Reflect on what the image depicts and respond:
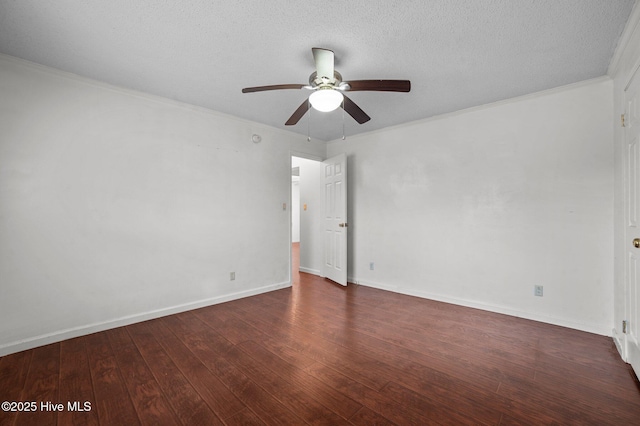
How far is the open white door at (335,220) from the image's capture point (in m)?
4.57

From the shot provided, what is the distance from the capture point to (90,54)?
2.32 meters

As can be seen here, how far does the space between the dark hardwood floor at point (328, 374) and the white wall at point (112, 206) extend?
0.37 m

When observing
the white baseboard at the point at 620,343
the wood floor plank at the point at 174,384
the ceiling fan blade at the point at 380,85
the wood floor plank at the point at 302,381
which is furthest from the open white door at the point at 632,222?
the wood floor plank at the point at 174,384

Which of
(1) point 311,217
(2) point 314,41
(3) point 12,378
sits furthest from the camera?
(1) point 311,217

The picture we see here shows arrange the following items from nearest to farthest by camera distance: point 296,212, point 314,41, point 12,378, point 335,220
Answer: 1. point 12,378
2. point 314,41
3. point 335,220
4. point 296,212

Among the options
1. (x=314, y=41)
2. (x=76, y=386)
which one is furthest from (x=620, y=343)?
(x=76, y=386)

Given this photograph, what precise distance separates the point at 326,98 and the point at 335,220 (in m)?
2.84

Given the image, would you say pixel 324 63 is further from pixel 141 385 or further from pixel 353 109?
pixel 141 385

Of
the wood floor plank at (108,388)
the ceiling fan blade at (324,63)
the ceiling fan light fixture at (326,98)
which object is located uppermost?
the ceiling fan blade at (324,63)

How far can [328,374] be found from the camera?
6.77 ft

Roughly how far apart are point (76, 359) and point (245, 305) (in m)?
1.67

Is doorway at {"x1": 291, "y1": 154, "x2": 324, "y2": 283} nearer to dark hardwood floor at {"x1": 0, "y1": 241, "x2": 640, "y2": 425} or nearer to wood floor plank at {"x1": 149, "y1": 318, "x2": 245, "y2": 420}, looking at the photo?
dark hardwood floor at {"x1": 0, "y1": 241, "x2": 640, "y2": 425}

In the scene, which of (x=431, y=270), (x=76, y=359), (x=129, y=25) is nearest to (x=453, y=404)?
(x=431, y=270)

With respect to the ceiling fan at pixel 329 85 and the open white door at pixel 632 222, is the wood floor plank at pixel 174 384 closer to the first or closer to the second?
the ceiling fan at pixel 329 85
